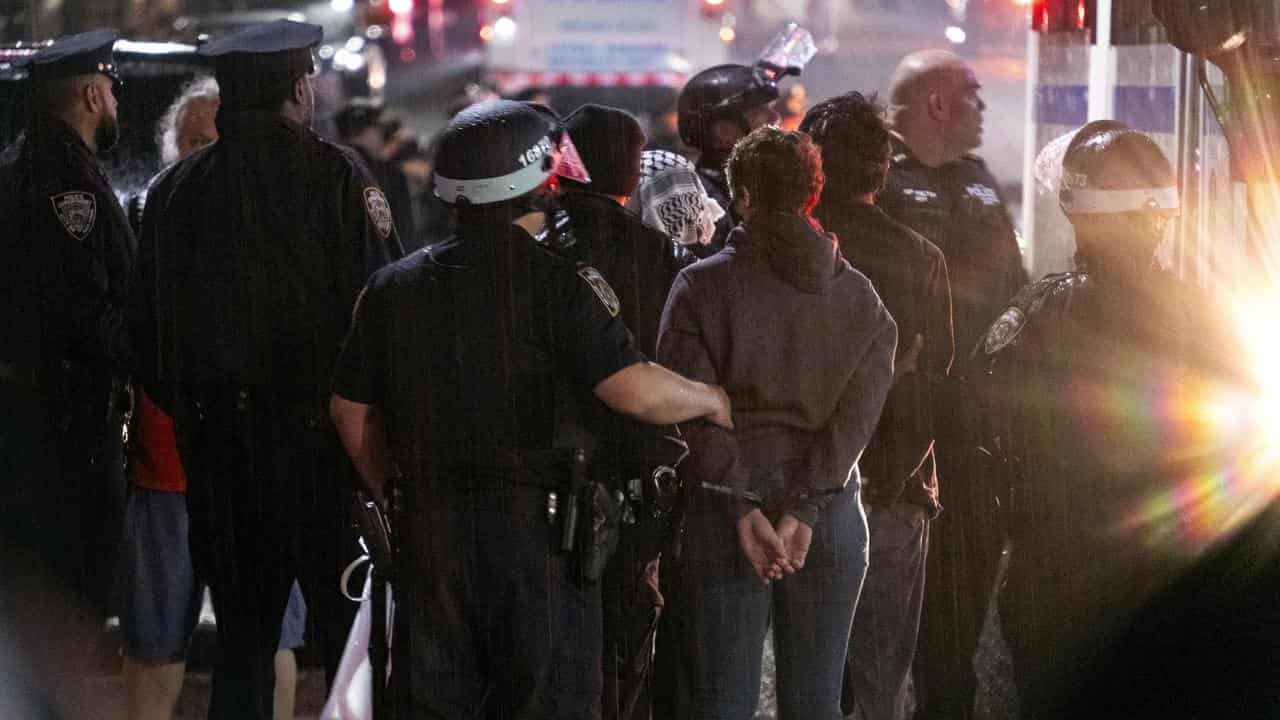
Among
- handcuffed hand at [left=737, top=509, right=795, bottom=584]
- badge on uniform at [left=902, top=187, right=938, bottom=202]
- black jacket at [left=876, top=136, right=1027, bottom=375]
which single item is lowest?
handcuffed hand at [left=737, top=509, right=795, bottom=584]

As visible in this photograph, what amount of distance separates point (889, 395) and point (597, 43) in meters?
18.2

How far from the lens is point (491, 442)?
3871mm

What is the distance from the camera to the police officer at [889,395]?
15.8 ft

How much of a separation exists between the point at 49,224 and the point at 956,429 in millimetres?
2904

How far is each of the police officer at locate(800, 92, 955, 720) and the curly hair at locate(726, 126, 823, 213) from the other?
0.50 metres

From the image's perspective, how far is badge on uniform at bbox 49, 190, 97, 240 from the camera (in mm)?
5176

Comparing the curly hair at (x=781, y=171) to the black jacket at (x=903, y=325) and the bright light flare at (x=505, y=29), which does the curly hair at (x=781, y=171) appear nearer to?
the black jacket at (x=903, y=325)

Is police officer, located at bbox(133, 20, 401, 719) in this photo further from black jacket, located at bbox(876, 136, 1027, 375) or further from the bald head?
the bald head

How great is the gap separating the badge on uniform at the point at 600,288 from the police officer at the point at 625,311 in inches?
9.4

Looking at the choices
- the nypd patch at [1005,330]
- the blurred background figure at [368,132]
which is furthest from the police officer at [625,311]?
the blurred background figure at [368,132]

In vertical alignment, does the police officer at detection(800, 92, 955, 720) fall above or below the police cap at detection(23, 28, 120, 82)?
below

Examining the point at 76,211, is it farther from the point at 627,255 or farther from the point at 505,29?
the point at 505,29

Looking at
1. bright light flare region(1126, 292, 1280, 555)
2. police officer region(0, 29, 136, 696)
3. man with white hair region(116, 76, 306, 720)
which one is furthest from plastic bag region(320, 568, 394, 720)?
bright light flare region(1126, 292, 1280, 555)

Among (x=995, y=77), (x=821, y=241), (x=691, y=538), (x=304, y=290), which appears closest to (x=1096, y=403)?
(x=821, y=241)
